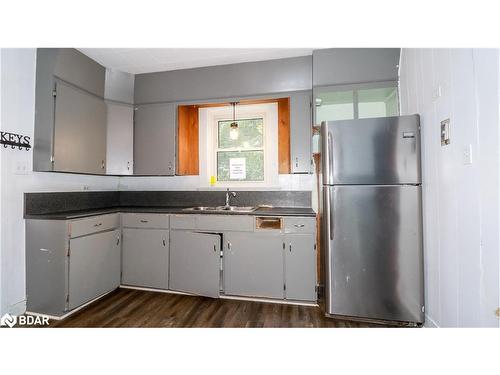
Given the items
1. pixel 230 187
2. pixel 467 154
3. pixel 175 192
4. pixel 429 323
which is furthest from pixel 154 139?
pixel 429 323

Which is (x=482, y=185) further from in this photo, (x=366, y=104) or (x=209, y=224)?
(x=209, y=224)

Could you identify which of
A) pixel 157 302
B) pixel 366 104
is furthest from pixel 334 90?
pixel 157 302

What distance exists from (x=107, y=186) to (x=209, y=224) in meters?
1.73

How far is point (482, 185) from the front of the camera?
1379mm

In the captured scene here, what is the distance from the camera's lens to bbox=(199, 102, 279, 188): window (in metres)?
3.16

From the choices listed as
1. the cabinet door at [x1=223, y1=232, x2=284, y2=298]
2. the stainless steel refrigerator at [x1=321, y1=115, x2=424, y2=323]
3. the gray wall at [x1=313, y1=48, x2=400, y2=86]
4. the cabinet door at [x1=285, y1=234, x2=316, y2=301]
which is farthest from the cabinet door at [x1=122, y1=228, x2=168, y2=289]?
the gray wall at [x1=313, y1=48, x2=400, y2=86]

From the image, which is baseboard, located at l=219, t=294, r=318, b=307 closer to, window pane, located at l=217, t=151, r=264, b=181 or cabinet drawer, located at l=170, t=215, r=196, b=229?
cabinet drawer, located at l=170, t=215, r=196, b=229

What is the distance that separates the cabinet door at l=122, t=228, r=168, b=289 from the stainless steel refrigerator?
176 centimetres

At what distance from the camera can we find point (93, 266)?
2.44 meters

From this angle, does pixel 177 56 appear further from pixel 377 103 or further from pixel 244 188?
pixel 377 103

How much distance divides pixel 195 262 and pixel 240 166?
1.37 metres

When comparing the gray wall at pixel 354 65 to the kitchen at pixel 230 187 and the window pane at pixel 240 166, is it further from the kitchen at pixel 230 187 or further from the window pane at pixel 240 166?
the window pane at pixel 240 166

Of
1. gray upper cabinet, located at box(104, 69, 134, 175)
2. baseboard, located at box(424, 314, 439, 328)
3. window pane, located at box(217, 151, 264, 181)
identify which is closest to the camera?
baseboard, located at box(424, 314, 439, 328)

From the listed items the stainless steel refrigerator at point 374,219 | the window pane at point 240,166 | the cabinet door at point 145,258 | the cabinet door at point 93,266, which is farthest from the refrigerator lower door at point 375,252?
the cabinet door at point 93,266
